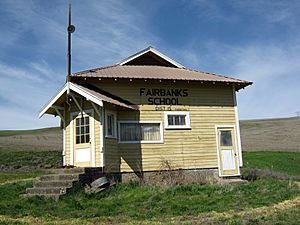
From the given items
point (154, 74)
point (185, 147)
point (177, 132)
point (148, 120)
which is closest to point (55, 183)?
point (148, 120)

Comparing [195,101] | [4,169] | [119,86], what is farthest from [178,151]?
[4,169]

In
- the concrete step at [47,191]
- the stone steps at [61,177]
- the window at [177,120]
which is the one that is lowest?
the concrete step at [47,191]

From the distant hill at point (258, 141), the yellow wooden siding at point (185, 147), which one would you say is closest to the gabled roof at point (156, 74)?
the yellow wooden siding at point (185, 147)

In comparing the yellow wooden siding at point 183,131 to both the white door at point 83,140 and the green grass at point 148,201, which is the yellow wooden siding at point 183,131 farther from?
the green grass at point 148,201

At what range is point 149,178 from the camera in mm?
14625

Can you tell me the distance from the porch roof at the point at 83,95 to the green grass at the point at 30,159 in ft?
54.8

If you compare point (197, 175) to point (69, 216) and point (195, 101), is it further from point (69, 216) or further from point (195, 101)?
point (69, 216)

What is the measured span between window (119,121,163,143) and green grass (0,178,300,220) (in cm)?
237

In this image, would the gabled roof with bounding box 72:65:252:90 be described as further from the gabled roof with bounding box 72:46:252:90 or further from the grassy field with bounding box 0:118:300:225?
the grassy field with bounding box 0:118:300:225

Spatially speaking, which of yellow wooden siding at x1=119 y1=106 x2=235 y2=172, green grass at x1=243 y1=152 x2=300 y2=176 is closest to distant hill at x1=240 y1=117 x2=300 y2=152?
green grass at x1=243 y1=152 x2=300 y2=176

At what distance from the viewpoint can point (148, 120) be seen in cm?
1516

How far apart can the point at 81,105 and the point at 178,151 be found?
15.2 feet

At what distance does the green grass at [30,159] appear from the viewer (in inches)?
1206

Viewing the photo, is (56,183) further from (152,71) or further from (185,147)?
(152,71)
